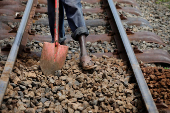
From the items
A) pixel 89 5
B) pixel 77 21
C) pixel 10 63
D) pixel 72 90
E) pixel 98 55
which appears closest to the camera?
pixel 72 90

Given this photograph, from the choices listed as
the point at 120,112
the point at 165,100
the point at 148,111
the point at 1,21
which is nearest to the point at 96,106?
the point at 120,112

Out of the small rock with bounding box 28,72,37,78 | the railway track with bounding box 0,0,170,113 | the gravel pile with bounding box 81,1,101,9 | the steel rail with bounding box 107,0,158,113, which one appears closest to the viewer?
the steel rail with bounding box 107,0,158,113

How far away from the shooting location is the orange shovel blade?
266cm

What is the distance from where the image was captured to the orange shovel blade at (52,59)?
8.73 feet

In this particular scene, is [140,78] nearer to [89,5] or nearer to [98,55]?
[98,55]

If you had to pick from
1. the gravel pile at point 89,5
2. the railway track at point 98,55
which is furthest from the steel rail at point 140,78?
the gravel pile at point 89,5

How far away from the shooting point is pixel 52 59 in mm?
2678

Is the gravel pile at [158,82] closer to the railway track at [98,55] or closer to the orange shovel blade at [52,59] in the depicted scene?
the railway track at [98,55]

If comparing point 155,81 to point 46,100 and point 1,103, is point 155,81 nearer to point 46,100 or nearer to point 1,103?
point 46,100

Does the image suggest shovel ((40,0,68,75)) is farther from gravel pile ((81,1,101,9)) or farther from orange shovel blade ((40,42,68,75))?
gravel pile ((81,1,101,9))

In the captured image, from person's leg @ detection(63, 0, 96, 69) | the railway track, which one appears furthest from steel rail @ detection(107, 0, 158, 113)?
person's leg @ detection(63, 0, 96, 69)

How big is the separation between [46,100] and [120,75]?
3.15ft

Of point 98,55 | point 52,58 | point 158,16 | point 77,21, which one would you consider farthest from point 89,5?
point 52,58

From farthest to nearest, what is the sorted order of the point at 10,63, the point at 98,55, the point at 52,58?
the point at 98,55, the point at 52,58, the point at 10,63
